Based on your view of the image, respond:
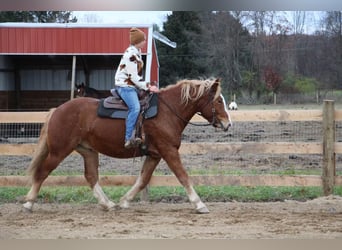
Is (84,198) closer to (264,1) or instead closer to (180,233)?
(180,233)

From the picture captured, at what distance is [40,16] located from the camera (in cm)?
1948

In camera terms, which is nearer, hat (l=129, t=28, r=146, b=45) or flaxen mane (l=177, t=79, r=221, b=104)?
hat (l=129, t=28, r=146, b=45)

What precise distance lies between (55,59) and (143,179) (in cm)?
1107

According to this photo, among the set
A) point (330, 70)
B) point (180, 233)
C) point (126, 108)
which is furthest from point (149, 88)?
point (330, 70)

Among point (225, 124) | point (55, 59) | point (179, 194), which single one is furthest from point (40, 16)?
point (225, 124)

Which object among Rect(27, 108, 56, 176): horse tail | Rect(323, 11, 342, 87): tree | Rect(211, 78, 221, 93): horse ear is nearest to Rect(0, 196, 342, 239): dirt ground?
Rect(27, 108, 56, 176): horse tail

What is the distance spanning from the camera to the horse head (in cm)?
597

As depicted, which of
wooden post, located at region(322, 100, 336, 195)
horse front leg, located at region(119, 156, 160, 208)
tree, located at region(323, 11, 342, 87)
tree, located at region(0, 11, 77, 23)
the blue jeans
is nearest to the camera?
the blue jeans

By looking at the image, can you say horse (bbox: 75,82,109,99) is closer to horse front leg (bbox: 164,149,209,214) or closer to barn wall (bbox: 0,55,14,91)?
barn wall (bbox: 0,55,14,91)

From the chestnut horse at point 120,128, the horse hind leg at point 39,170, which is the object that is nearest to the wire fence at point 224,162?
the chestnut horse at point 120,128

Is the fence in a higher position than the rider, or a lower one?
lower

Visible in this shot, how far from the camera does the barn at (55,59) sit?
47.3 ft

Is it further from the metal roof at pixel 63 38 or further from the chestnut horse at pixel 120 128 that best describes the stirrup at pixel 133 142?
the metal roof at pixel 63 38

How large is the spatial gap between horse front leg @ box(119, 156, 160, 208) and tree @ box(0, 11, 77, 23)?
13.9 metres
